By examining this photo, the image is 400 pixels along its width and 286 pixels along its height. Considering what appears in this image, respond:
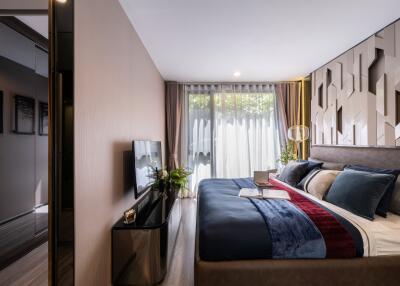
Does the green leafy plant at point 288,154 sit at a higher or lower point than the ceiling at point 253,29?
lower

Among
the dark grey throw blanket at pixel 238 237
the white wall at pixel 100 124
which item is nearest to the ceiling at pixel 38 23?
the white wall at pixel 100 124

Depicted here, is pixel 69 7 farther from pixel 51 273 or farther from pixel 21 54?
pixel 51 273

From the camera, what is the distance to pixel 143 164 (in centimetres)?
259

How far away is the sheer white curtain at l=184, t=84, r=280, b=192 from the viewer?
16.5 ft

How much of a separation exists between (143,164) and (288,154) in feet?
10.2

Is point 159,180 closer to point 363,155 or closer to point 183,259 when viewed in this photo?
point 183,259

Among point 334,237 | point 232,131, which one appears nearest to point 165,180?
point 334,237

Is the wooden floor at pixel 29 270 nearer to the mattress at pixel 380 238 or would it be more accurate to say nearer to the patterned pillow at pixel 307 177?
the mattress at pixel 380 238

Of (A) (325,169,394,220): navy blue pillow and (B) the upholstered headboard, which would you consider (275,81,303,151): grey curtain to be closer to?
(B) the upholstered headboard

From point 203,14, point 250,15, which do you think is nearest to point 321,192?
point 250,15

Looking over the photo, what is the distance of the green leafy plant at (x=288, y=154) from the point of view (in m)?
4.61

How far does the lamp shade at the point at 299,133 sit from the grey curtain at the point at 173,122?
2231mm

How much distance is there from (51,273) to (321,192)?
8.16 ft

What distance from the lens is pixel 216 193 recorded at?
8.80 feet
